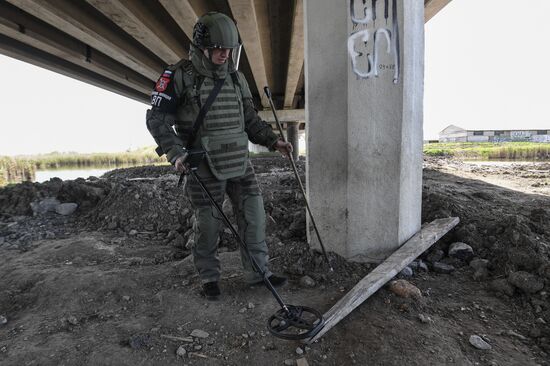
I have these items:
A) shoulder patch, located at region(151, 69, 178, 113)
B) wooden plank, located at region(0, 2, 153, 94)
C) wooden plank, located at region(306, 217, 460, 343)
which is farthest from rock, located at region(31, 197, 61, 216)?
wooden plank, located at region(306, 217, 460, 343)

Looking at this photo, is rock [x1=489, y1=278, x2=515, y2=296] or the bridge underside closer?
rock [x1=489, y1=278, x2=515, y2=296]

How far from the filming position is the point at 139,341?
2447 mm

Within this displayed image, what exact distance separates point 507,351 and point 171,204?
191 inches

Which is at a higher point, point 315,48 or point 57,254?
point 315,48

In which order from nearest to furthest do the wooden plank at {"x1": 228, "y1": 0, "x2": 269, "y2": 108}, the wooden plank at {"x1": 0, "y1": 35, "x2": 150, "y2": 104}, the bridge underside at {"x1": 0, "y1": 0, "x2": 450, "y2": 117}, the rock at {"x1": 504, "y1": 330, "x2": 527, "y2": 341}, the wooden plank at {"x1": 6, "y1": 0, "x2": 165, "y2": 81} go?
the rock at {"x1": 504, "y1": 330, "x2": 527, "y2": 341} → the wooden plank at {"x1": 6, "y1": 0, "x2": 165, "y2": 81} → the wooden plank at {"x1": 228, "y1": 0, "x2": 269, "y2": 108} → the bridge underside at {"x1": 0, "y1": 0, "x2": 450, "y2": 117} → the wooden plank at {"x1": 0, "y1": 35, "x2": 150, "y2": 104}

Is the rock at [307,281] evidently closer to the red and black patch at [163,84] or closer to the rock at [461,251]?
the rock at [461,251]

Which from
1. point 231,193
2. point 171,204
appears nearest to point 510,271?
point 231,193

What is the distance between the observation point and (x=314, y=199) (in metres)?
3.79

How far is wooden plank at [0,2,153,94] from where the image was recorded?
7.91 metres

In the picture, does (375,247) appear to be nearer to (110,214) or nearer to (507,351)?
(507,351)

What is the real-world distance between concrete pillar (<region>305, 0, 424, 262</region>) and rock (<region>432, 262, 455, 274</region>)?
413mm

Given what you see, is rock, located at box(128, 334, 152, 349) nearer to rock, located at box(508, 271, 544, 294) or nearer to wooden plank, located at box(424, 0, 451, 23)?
rock, located at box(508, 271, 544, 294)

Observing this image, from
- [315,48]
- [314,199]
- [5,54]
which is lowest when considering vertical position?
[314,199]

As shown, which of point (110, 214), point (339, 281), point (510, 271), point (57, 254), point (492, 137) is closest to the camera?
point (510, 271)
